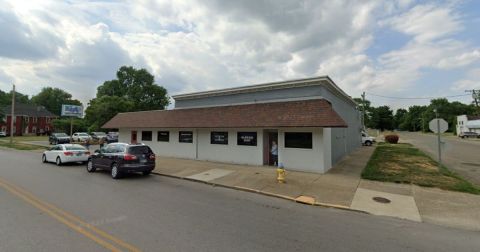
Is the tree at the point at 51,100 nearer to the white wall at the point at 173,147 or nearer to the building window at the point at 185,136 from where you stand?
the white wall at the point at 173,147

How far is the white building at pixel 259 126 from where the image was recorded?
532 inches

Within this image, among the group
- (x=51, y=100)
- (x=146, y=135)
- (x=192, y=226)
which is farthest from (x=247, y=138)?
(x=51, y=100)

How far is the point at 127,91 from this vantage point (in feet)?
219

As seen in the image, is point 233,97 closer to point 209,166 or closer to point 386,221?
point 209,166

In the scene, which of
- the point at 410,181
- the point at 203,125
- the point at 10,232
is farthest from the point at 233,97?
the point at 10,232

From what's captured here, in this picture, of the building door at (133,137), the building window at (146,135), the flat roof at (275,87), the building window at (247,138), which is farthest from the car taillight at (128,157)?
the building door at (133,137)

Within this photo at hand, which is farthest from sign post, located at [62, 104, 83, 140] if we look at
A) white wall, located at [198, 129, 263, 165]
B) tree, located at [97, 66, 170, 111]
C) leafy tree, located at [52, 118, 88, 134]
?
tree, located at [97, 66, 170, 111]

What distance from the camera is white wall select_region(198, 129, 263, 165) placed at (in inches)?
609

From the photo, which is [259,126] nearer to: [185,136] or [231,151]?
[231,151]

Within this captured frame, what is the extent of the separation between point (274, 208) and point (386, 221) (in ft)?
9.60

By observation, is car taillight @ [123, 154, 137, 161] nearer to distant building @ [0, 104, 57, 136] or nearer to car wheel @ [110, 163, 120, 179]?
car wheel @ [110, 163, 120, 179]

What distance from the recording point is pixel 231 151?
54.3 feet

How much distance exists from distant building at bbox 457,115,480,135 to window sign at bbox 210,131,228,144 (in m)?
72.8

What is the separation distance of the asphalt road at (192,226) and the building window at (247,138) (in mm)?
6823
